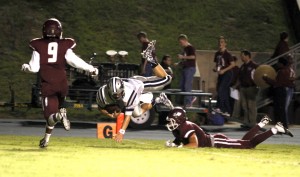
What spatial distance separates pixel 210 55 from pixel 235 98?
521cm

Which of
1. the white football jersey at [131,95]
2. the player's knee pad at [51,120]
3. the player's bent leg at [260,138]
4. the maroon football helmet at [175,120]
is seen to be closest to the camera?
the player's knee pad at [51,120]

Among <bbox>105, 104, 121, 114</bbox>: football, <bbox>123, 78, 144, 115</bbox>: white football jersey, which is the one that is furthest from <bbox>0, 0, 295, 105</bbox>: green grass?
<bbox>105, 104, 121, 114</bbox>: football

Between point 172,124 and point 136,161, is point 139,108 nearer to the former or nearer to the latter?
point 172,124

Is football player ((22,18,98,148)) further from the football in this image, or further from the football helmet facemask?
the football

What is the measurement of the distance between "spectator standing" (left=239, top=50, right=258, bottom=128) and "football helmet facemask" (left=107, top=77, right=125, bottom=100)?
8.39 metres

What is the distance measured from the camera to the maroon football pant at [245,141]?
1758 cm

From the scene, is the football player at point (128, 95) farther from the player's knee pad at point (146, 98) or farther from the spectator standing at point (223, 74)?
the spectator standing at point (223, 74)

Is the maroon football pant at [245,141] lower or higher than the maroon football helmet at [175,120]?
lower

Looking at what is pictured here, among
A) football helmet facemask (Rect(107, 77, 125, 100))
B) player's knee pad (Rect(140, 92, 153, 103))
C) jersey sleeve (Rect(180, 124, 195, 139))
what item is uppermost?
football helmet facemask (Rect(107, 77, 125, 100))

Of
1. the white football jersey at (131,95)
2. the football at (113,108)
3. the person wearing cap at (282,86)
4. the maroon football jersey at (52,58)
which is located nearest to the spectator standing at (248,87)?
the person wearing cap at (282,86)

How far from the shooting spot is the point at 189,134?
16984 mm

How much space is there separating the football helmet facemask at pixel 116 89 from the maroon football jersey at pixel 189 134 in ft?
3.88

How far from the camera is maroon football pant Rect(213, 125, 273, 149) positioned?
57.7ft

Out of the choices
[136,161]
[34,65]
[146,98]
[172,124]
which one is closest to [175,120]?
[172,124]
